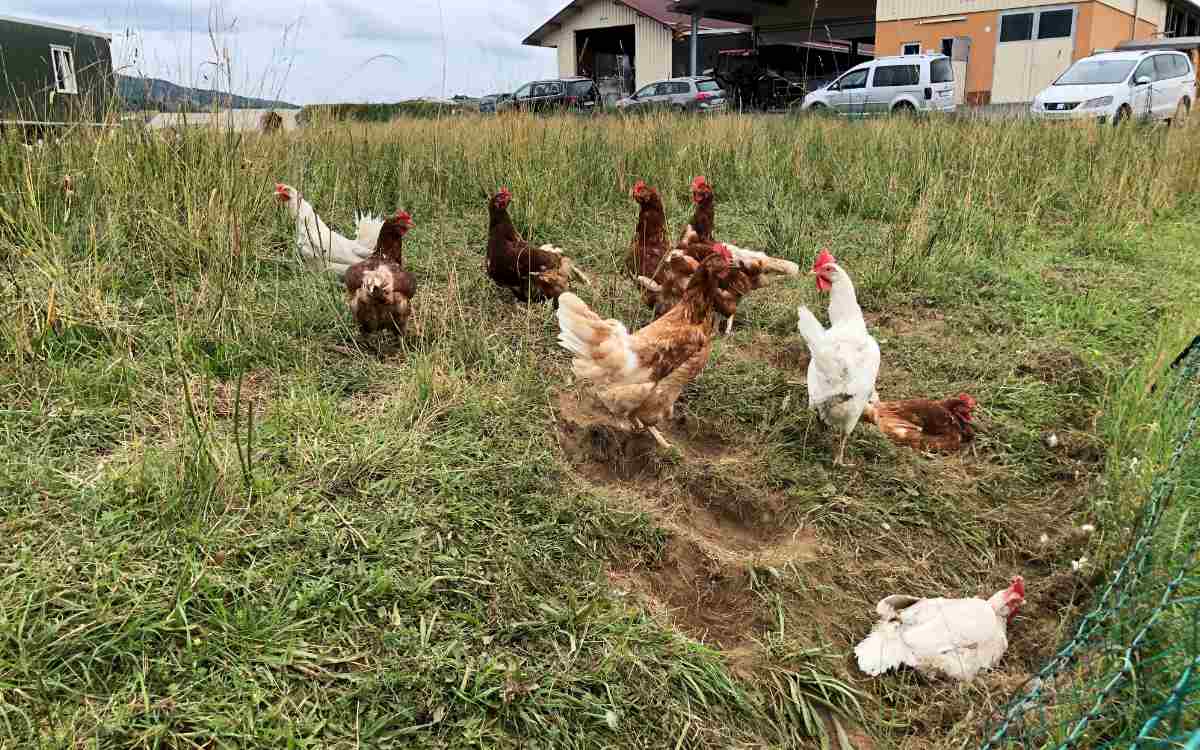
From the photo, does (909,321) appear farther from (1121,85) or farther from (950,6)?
(950,6)

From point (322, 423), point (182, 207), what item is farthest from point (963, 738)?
point (182, 207)

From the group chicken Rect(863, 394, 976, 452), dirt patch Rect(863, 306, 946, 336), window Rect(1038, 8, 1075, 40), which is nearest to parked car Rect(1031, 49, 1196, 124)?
window Rect(1038, 8, 1075, 40)

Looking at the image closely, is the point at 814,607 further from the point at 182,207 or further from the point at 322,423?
the point at 182,207

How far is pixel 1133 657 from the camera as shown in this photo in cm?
179

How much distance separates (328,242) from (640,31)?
87.2 ft

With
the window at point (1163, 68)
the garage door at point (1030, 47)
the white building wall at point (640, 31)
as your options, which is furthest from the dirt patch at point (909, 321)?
the white building wall at point (640, 31)

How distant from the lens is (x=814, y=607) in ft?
7.27

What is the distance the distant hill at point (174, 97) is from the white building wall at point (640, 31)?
24.7 m

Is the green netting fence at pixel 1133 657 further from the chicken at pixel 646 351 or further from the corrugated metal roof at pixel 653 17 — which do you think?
the corrugated metal roof at pixel 653 17

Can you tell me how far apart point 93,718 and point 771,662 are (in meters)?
1.55

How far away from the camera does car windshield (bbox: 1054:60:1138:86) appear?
40.7ft

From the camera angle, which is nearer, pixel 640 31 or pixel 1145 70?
pixel 1145 70

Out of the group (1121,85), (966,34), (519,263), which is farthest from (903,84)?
(519,263)

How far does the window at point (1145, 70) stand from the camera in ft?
40.2
